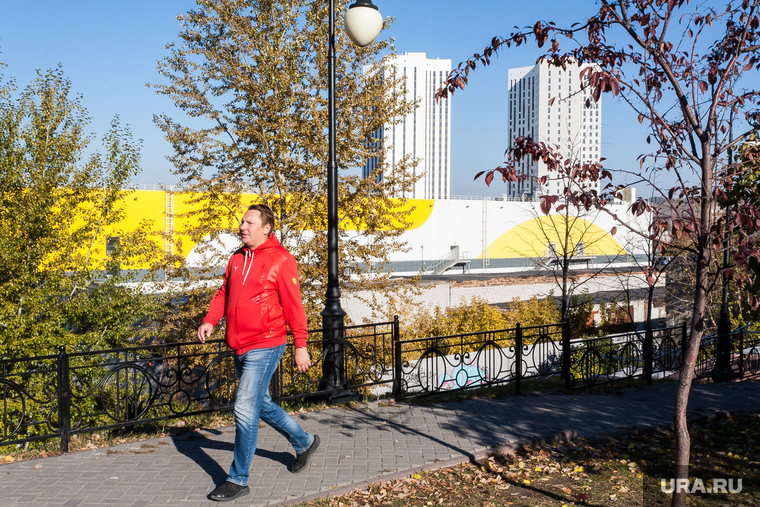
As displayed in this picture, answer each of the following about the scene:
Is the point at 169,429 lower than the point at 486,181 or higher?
lower

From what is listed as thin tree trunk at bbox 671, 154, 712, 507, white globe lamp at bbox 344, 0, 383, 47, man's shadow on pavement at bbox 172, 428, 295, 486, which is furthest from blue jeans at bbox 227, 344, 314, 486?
white globe lamp at bbox 344, 0, 383, 47

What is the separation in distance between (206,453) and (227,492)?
44.6 inches

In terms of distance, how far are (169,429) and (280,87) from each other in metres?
11.8

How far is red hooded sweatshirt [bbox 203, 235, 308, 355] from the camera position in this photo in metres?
4.08

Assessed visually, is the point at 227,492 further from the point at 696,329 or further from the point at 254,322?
the point at 696,329

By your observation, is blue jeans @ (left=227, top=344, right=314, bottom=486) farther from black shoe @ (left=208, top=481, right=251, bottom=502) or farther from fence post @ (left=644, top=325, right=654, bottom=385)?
fence post @ (left=644, top=325, right=654, bottom=385)

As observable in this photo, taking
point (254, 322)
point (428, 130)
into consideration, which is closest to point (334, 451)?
point (254, 322)

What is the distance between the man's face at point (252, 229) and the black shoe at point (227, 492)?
185 cm

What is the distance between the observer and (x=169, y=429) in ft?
19.6

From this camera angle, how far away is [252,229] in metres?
4.18

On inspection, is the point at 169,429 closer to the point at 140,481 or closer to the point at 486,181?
the point at 140,481

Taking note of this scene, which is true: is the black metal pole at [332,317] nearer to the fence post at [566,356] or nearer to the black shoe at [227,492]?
the black shoe at [227,492]

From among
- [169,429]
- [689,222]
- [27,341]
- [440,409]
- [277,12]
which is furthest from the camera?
[277,12]

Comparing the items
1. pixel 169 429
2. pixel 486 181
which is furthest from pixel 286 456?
pixel 486 181
